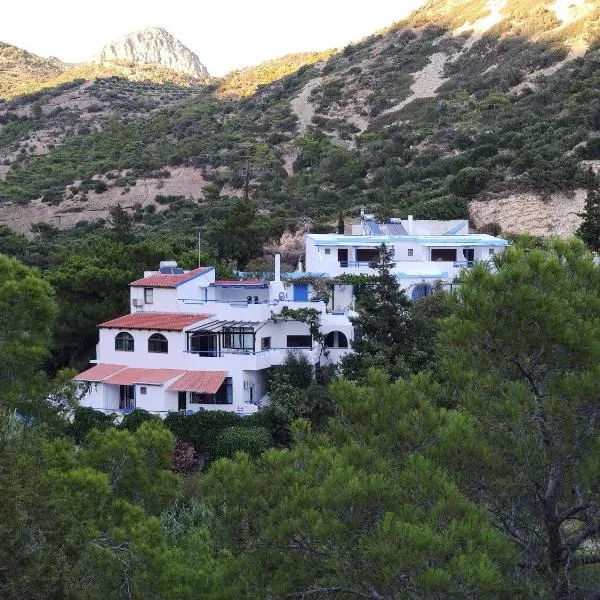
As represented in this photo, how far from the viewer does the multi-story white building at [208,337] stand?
27.4 metres

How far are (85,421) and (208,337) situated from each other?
4635mm

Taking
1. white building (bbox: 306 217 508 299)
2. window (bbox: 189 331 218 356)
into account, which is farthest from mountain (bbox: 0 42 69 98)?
window (bbox: 189 331 218 356)

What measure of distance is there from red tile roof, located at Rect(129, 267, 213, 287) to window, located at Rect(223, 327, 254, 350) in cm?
304

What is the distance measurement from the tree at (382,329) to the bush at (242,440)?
10.5 feet

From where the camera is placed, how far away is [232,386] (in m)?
27.5

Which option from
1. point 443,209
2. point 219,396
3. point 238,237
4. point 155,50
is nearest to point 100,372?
point 219,396

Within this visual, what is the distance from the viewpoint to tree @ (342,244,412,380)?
2647cm

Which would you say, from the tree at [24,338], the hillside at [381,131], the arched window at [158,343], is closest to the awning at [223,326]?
the arched window at [158,343]

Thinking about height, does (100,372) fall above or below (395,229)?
below

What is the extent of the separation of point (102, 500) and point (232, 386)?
51.0ft

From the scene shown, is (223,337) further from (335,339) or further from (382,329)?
(382,329)

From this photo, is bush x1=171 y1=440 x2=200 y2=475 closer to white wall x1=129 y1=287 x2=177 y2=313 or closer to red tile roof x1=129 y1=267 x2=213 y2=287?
white wall x1=129 y1=287 x2=177 y2=313

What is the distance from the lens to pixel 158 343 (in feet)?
94.6

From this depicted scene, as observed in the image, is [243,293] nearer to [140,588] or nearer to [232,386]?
[232,386]
